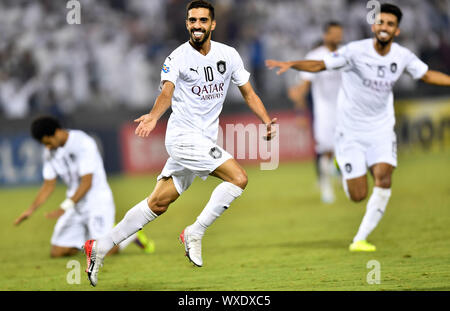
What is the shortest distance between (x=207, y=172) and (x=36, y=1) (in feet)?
43.8

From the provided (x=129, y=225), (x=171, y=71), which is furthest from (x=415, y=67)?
(x=129, y=225)

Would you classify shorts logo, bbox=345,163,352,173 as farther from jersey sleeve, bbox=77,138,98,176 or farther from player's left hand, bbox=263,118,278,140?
jersey sleeve, bbox=77,138,98,176

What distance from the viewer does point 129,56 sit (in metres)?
19.2

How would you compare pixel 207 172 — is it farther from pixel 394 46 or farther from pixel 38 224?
pixel 38 224

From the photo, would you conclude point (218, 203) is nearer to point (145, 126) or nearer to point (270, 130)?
point (270, 130)

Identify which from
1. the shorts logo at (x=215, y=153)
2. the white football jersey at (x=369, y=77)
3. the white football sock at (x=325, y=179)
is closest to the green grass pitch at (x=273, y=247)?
the white football sock at (x=325, y=179)

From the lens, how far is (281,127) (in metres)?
20.0

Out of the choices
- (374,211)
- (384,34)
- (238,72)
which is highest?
(384,34)

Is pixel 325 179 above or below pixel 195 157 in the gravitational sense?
below

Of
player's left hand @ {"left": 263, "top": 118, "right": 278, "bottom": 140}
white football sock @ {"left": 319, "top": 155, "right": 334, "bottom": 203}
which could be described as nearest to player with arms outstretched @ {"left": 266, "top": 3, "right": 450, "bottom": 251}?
player's left hand @ {"left": 263, "top": 118, "right": 278, "bottom": 140}

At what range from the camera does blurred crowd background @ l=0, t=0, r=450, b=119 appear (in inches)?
707

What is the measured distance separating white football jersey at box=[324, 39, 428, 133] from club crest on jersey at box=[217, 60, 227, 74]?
6.40ft

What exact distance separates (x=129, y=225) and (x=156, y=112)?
119 centimetres

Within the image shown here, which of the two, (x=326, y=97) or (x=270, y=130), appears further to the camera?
(x=326, y=97)
